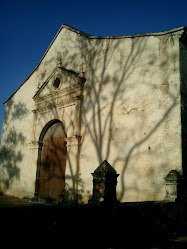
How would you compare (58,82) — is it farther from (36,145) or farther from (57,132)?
(36,145)

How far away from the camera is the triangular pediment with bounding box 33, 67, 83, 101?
871 cm

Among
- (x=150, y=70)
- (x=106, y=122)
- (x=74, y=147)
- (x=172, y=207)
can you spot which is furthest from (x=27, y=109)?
(x=172, y=207)

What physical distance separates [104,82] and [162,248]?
204 inches

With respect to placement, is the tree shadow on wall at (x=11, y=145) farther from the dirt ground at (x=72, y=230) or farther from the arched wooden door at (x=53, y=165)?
the dirt ground at (x=72, y=230)

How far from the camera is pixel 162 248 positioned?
394cm

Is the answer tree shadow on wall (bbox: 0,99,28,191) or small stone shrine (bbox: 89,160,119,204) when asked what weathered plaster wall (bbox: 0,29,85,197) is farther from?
small stone shrine (bbox: 89,160,119,204)

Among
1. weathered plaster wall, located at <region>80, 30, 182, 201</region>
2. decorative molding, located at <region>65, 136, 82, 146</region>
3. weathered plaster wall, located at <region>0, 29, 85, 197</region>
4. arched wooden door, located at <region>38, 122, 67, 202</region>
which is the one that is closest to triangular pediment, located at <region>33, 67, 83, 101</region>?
weathered plaster wall, located at <region>0, 29, 85, 197</region>

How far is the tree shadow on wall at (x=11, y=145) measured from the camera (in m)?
11.1

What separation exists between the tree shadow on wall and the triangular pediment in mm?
1640

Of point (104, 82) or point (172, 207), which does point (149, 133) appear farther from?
point (104, 82)

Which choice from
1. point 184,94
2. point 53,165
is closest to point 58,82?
point 53,165

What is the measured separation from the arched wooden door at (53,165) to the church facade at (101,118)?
0.04m

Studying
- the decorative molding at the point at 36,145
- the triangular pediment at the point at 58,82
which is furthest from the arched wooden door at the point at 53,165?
the triangular pediment at the point at 58,82

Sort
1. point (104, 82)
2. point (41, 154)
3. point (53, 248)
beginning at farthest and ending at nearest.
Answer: point (41, 154), point (104, 82), point (53, 248)
